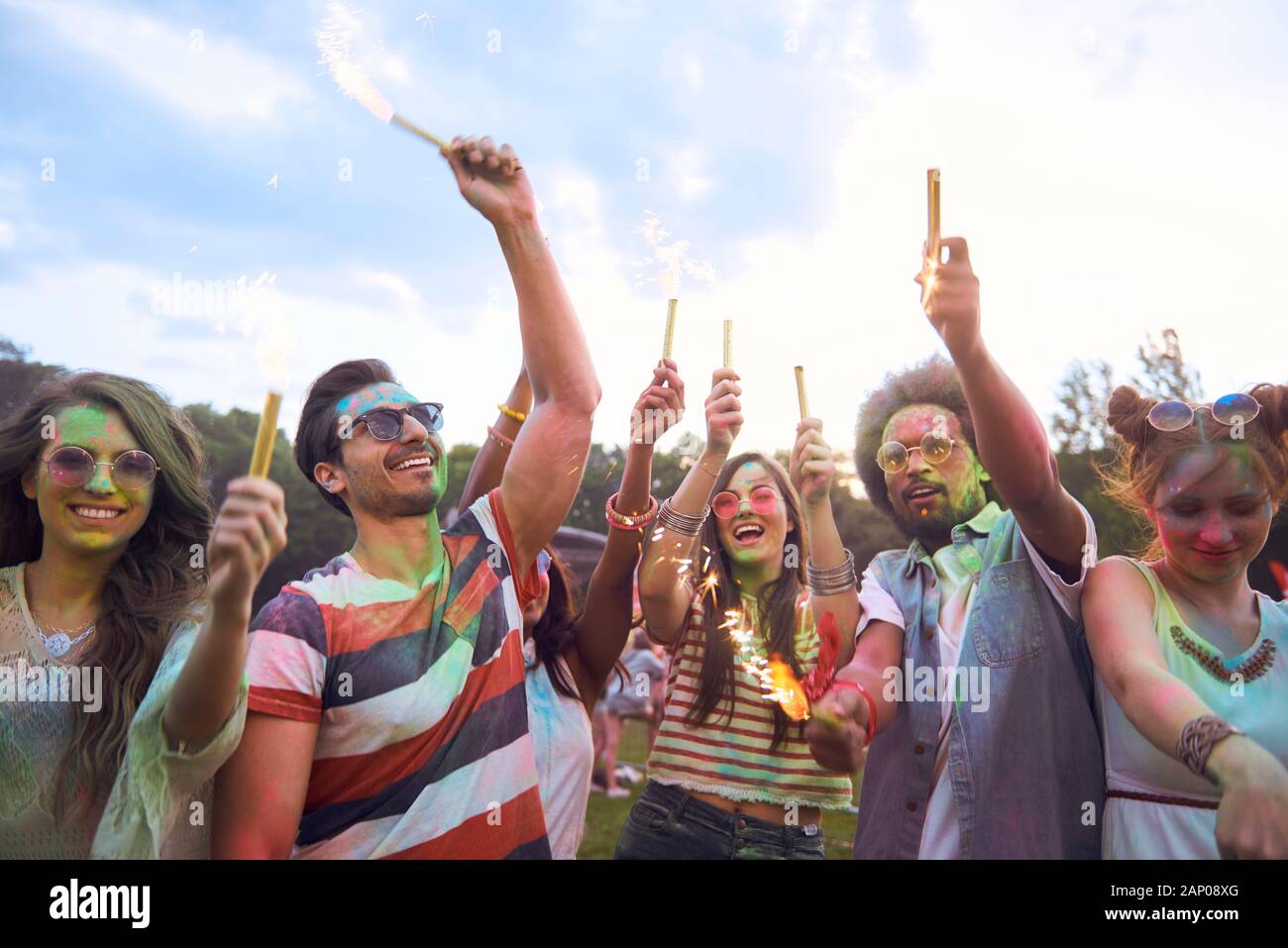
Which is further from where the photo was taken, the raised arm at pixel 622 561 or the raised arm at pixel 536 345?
the raised arm at pixel 622 561

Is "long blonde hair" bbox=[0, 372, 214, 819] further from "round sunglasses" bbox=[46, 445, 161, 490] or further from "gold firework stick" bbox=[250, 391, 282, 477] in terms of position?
"gold firework stick" bbox=[250, 391, 282, 477]

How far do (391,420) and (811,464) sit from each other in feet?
4.50

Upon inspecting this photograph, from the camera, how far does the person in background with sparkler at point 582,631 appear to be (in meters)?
3.20

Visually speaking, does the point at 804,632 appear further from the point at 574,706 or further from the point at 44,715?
the point at 44,715

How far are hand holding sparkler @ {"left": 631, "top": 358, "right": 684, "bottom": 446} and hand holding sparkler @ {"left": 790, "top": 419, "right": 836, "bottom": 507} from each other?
44 cm

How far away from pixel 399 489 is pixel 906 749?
1828mm

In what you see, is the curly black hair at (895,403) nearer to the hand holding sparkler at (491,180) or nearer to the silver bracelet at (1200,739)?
the silver bracelet at (1200,739)

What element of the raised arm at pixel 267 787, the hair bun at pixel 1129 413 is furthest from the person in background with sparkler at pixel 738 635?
the raised arm at pixel 267 787

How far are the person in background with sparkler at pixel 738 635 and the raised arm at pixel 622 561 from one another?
0.29 feet

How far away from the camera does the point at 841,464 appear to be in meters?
5.10

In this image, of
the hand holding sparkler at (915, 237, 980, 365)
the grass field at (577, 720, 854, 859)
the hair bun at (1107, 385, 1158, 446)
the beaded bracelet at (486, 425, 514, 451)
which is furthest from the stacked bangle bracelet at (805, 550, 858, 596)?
the grass field at (577, 720, 854, 859)

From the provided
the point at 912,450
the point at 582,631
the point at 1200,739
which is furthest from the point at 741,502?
the point at 1200,739
